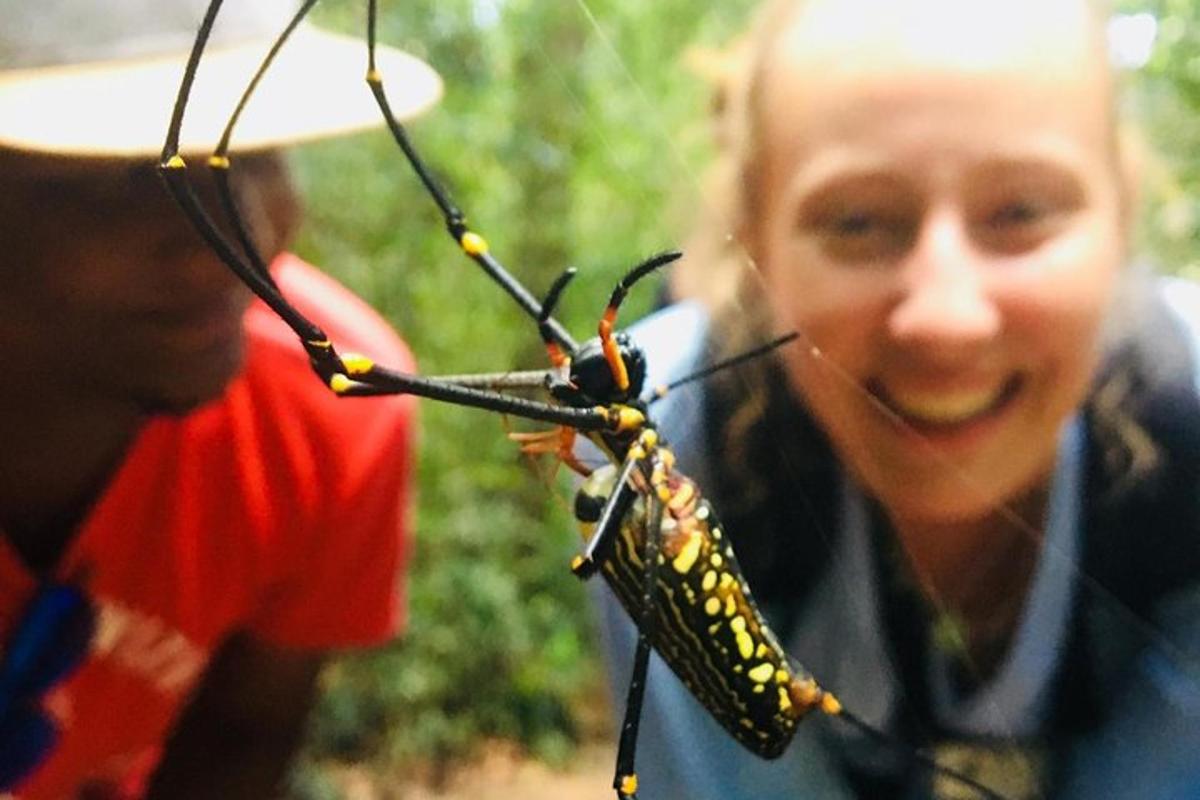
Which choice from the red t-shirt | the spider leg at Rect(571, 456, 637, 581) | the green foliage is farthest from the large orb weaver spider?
the red t-shirt

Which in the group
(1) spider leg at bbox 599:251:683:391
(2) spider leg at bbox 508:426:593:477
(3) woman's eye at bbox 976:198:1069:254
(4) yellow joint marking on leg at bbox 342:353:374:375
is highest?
(4) yellow joint marking on leg at bbox 342:353:374:375

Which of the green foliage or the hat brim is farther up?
the hat brim

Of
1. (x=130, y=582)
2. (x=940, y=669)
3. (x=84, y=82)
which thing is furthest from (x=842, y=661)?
(x=130, y=582)

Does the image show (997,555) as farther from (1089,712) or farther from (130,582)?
(130,582)

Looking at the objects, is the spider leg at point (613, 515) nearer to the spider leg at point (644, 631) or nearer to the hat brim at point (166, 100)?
the spider leg at point (644, 631)

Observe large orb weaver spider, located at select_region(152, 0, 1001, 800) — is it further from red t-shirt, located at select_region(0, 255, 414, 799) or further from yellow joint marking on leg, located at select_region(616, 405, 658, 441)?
red t-shirt, located at select_region(0, 255, 414, 799)

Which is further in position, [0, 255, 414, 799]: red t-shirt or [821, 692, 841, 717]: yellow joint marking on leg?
[0, 255, 414, 799]: red t-shirt

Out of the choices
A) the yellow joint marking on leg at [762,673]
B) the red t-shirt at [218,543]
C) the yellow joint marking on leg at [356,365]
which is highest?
the yellow joint marking on leg at [356,365]

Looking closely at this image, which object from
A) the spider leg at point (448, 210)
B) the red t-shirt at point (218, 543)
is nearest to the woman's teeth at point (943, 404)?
the spider leg at point (448, 210)
